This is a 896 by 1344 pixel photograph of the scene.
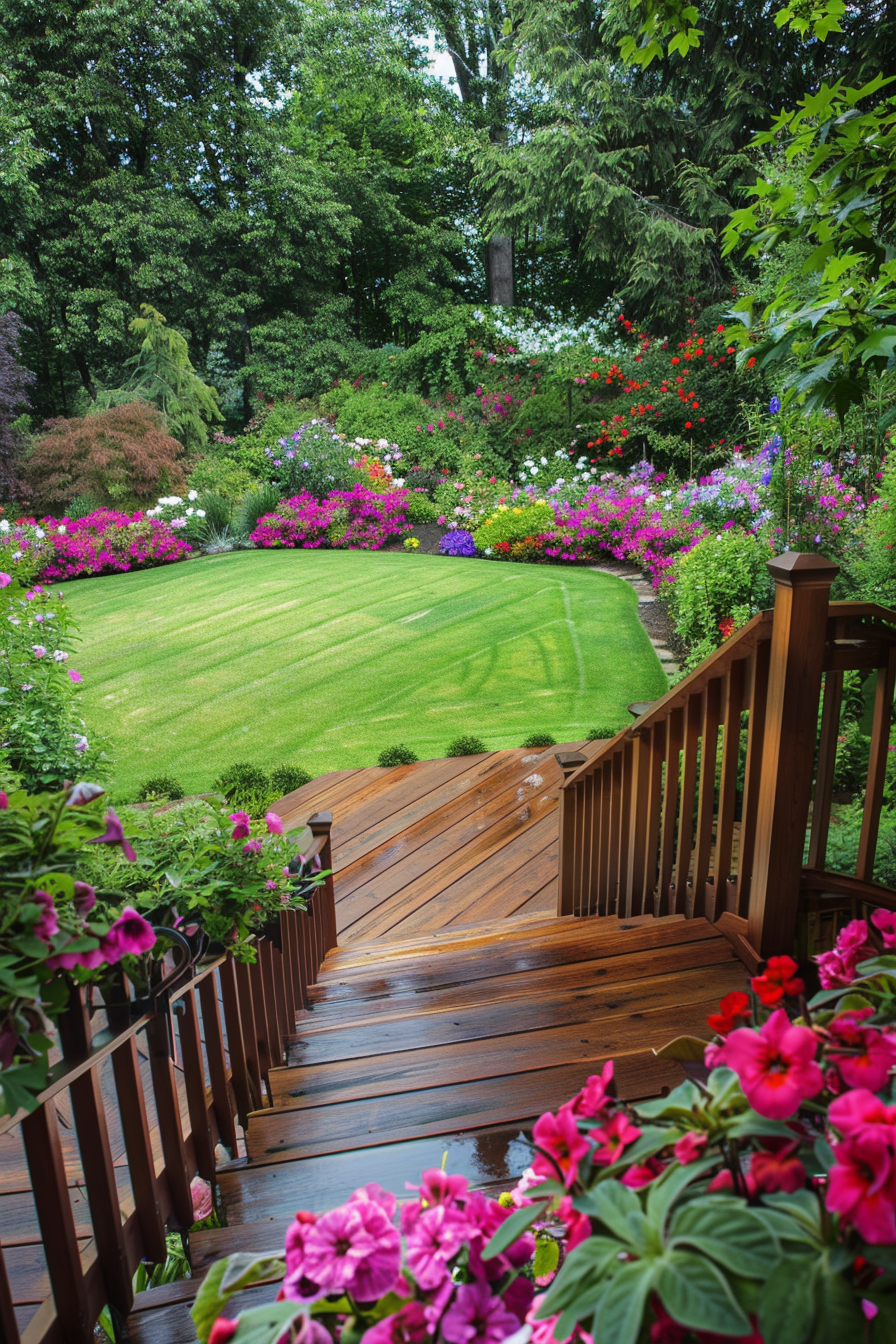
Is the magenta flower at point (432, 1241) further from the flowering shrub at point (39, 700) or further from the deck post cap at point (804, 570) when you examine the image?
the flowering shrub at point (39, 700)

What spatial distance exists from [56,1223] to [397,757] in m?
4.05

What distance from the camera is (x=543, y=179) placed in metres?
12.1

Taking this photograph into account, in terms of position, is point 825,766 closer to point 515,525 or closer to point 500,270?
point 515,525

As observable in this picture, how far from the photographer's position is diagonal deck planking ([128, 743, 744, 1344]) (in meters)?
1.43

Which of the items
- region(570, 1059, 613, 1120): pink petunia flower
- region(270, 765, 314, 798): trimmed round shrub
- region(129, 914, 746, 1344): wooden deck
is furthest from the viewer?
region(270, 765, 314, 798): trimmed round shrub

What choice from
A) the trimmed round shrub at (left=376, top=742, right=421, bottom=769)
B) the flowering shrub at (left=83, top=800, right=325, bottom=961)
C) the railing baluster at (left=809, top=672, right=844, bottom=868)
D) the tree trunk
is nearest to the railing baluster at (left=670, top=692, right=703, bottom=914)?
the railing baluster at (left=809, top=672, right=844, bottom=868)

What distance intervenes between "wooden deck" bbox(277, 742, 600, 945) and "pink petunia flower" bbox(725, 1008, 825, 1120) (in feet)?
9.67

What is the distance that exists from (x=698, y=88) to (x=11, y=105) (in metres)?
10.4

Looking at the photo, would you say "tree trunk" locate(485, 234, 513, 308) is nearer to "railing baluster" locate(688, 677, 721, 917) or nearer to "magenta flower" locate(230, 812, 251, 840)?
"railing baluster" locate(688, 677, 721, 917)

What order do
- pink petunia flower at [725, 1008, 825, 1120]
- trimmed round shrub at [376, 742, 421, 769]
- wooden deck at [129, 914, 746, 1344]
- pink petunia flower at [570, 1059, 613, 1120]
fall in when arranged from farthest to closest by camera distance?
trimmed round shrub at [376, 742, 421, 769] < wooden deck at [129, 914, 746, 1344] < pink petunia flower at [570, 1059, 613, 1120] < pink petunia flower at [725, 1008, 825, 1120]

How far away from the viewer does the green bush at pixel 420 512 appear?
1055 cm

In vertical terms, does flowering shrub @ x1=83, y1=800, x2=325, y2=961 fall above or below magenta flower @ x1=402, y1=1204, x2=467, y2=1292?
below

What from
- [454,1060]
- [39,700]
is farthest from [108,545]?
[454,1060]

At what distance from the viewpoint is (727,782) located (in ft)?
6.11
